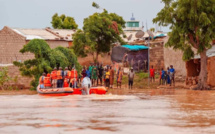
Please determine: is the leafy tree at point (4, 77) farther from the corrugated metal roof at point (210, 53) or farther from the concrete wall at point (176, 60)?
the corrugated metal roof at point (210, 53)

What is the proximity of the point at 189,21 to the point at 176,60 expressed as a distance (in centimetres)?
836

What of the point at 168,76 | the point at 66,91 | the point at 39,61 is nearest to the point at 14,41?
the point at 39,61

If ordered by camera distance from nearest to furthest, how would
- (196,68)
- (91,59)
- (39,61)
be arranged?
1. (39,61)
2. (196,68)
3. (91,59)

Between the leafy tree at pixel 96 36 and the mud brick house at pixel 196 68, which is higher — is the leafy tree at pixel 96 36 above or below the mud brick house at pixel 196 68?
above

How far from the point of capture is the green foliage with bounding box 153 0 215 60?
2803 centimetres

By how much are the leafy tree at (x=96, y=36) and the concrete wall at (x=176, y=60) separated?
755 centimetres

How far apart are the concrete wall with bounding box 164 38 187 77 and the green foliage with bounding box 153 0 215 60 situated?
19.6 ft

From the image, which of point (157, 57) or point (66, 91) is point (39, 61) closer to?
point (66, 91)

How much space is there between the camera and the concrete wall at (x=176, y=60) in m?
36.0

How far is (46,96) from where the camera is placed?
83.6ft

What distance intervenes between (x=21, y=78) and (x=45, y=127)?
25.3 metres

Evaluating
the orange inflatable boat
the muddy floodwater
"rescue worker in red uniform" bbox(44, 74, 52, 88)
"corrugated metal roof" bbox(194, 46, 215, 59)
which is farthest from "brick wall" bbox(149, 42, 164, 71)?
the muddy floodwater

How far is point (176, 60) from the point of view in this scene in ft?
121

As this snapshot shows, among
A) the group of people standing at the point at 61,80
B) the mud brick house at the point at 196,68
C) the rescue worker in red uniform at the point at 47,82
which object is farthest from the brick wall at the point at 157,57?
the rescue worker in red uniform at the point at 47,82
